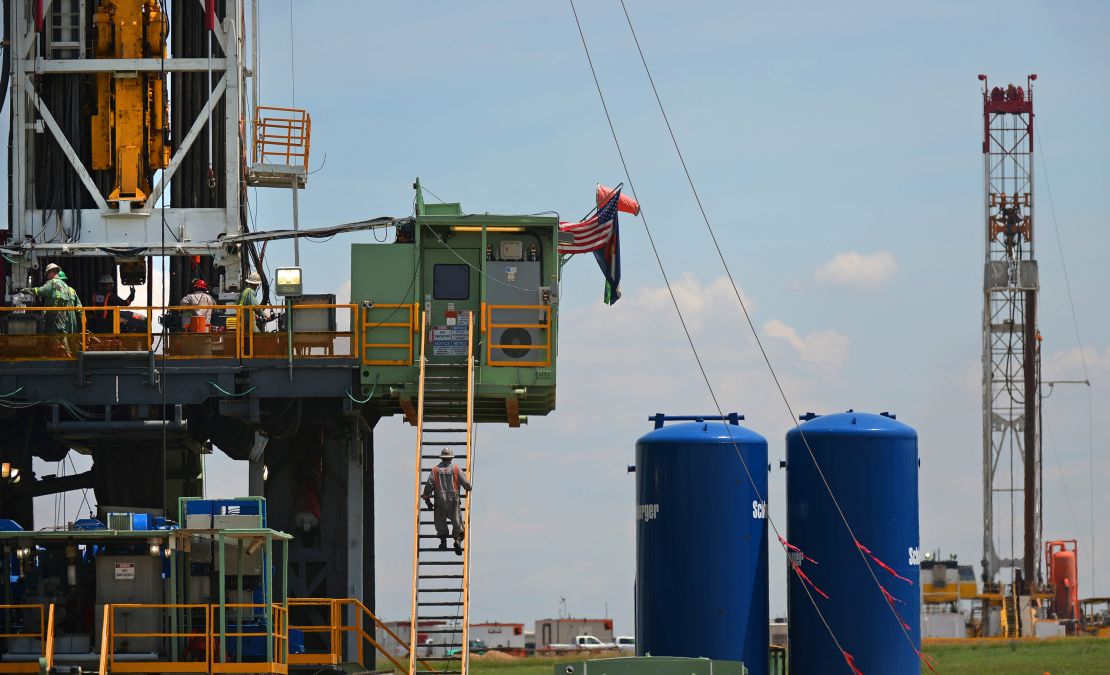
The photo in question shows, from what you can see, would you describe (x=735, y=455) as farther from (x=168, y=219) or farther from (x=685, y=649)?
(x=168, y=219)

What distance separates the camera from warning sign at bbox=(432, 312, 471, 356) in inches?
1228

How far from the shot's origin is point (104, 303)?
3344 cm

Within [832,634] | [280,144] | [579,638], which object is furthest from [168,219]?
[579,638]

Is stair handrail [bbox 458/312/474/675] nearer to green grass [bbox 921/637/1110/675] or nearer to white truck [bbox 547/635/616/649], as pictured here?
green grass [bbox 921/637/1110/675]

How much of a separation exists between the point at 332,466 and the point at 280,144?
849 centimetres

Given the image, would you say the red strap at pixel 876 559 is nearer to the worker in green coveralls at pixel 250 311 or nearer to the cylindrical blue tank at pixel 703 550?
the cylindrical blue tank at pixel 703 550

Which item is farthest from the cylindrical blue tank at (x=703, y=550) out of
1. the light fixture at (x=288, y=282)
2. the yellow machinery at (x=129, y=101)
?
the yellow machinery at (x=129, y=101)

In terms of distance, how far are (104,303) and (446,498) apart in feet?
29.1

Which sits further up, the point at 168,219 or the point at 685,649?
the point at 168,219

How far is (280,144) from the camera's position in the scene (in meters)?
37.1

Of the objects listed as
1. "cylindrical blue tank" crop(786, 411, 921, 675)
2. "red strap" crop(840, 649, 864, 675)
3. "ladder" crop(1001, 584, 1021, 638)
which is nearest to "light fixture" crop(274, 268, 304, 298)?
"cylindrical blue tank" crop(786, 411, 921, 675)

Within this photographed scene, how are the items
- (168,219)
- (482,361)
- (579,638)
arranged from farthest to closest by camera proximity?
1. (579,638)
2. (168,219)
3. (482,361)

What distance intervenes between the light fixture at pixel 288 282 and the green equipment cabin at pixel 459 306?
1.16 m

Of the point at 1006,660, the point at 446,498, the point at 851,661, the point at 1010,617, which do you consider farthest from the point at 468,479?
the point at 1010,617
